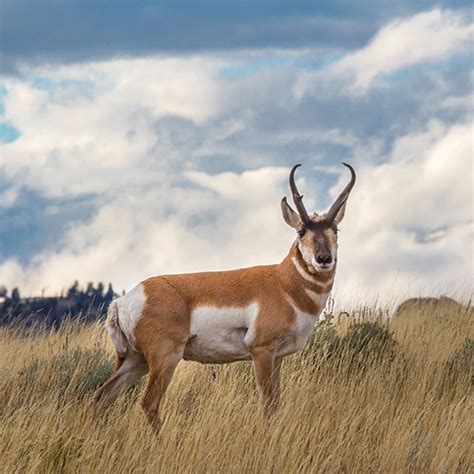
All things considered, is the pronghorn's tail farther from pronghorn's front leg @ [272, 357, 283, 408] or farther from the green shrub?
the green shrub

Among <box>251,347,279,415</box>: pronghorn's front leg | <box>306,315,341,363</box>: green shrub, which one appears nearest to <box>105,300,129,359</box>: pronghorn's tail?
<box>251,347,279,415</box>: pronghorn's front leg

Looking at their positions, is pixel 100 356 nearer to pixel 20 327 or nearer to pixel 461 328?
pixel 20 327

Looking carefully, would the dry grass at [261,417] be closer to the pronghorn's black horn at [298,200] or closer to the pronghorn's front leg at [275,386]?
the pronghorn's front leg at [275,386]

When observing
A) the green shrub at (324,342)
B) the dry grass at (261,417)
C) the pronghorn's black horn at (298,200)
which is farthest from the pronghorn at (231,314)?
the green shrub at (324,342)

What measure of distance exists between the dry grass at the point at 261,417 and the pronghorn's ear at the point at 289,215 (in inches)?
62.2

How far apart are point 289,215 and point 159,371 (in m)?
1.79

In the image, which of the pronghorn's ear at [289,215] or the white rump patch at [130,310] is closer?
the white rump patch at [130,310]

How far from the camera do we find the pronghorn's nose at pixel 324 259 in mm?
7988

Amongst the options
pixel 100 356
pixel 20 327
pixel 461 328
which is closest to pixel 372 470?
pixel 100 356

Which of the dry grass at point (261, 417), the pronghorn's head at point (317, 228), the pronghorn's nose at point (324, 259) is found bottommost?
the dry grass at point (261, 417)

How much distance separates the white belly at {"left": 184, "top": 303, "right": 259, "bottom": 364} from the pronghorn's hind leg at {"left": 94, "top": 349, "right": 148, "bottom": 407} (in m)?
0.50

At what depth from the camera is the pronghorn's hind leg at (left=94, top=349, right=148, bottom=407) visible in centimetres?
848

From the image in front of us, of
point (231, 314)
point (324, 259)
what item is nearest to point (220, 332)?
point (231, 314)

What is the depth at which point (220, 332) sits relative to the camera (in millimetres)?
8172
